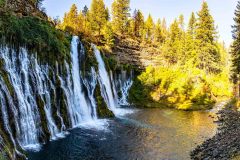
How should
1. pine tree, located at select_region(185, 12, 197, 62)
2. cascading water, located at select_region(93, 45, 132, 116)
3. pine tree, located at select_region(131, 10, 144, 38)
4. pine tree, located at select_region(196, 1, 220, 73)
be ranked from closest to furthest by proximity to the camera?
cascading water, located at select_region(93, 45, 132, 116) < pine tree, located at select_region(196, 1, 220, 73) < pine tree, located at select_region(185, 12, 197, 62) < pine tree, located at select_region(131, 10, 144, 38)

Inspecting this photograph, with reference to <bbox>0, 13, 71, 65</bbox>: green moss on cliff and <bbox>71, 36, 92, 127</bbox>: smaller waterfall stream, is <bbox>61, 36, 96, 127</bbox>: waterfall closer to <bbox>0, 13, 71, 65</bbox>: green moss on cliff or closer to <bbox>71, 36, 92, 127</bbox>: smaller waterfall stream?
<bbox>71, 36, 92, 127</bbox>: smaller waterfall stream

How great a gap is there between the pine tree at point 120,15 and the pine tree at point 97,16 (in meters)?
5.43

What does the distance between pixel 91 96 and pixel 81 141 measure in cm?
1250

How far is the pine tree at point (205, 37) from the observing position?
60.4m

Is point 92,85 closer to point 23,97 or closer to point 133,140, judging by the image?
point 133,140

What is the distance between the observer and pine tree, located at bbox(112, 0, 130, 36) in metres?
79.2

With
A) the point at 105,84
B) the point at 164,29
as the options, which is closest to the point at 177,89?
the point at 105,84

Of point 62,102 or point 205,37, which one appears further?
point 205,37

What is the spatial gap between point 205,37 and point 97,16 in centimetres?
2872

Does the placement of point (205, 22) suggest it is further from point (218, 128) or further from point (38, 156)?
point (38, 156)

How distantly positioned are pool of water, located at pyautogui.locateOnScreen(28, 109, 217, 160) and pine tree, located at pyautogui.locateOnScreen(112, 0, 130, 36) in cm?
4584

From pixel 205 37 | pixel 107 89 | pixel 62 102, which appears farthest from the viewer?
pixel 205 37

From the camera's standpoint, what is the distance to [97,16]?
241 ft

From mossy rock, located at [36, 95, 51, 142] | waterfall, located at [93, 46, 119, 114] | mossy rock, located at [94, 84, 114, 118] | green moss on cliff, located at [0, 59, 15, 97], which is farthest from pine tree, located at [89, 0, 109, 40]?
green moss on cliff, located at [0, 59, 15, 97]
